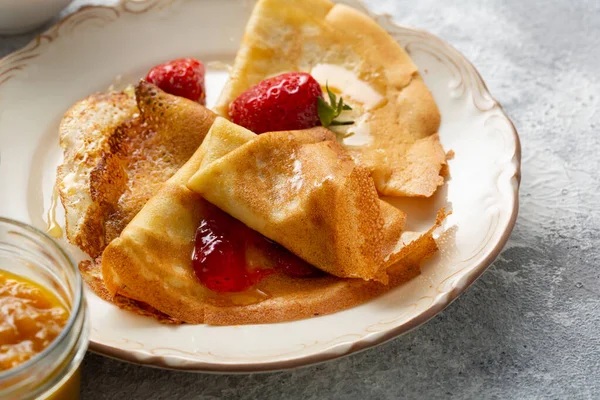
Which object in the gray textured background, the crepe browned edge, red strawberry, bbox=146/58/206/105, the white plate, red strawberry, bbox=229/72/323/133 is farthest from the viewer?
red strawberry, bbox=146/58/206/105

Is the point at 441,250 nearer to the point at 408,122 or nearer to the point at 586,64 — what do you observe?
the point at 408,122

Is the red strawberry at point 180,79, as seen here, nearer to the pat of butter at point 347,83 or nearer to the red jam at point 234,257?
the pat of butter at point 347,83

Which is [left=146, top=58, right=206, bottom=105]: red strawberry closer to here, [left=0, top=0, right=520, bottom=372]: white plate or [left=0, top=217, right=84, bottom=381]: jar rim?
[left=0, top=0, right=520, bottom=372]: white plate

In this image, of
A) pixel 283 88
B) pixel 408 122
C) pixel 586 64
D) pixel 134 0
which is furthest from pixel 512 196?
pixel 134 0

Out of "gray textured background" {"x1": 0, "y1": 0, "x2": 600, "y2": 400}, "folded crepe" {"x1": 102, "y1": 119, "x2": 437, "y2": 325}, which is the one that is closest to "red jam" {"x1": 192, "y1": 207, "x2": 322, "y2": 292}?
"folded crepe" {"x1": 102, "y1": 119, "x2": 437, "y2": 325}

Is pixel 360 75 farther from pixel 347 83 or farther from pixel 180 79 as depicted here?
pixel 180 79

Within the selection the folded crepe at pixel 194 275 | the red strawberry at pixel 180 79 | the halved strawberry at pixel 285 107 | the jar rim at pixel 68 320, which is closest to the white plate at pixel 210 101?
the folded crepe at pixel 194 275
